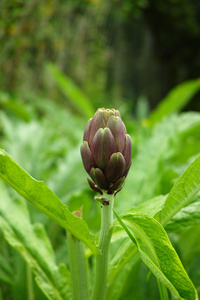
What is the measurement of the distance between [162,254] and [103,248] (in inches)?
4.5

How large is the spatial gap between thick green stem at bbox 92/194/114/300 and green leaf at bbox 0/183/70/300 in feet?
0.36

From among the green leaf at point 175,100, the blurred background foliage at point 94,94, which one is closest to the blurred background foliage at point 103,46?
the blurred background foliage at point 94,94

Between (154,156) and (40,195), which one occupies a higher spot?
(154,156)

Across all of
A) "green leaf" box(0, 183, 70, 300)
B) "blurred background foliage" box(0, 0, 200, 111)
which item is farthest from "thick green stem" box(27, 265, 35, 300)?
"blurred background foliage" box(0, 0, 200, 111)

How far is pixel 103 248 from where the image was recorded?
23.8 inches

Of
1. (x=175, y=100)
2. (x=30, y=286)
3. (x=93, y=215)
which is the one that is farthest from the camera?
(x=175, y=100)

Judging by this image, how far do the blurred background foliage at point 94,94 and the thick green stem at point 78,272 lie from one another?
0.14 m

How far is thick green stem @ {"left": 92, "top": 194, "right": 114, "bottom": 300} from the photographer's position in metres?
0.59

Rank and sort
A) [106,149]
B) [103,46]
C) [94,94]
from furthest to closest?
[103,46] → [94,94] → [106,149]

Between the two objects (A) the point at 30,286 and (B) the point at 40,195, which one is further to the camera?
(A) the point at 30,286

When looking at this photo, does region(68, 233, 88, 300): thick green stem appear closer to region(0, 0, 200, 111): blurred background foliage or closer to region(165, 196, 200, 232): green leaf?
region(165, 196, 200, 232): green leaf

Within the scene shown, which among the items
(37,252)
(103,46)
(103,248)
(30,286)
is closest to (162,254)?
(103,248)

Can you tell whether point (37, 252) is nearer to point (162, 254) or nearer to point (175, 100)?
point (162, 254)

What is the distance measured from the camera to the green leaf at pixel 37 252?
2.31 ft
